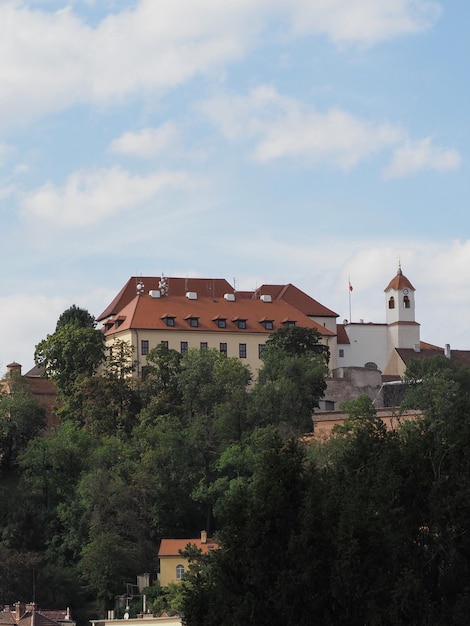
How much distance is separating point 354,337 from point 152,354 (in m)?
12.7

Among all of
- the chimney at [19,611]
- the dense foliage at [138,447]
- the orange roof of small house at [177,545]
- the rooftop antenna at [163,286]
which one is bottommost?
the chimney at [19,611]

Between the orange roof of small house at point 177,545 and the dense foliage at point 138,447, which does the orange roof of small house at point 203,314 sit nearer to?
the dense foliage at point 138,447

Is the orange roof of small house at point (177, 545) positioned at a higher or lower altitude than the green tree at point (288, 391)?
lower

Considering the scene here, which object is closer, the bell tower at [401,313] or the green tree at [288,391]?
the green tree at [288,391]

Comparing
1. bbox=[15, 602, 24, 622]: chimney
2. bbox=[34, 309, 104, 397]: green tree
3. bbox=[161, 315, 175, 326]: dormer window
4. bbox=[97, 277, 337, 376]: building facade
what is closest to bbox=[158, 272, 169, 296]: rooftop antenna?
bbox=[97, 277, 337, 376]: building facade

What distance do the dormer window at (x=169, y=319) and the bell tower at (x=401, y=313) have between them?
12208 millimetres

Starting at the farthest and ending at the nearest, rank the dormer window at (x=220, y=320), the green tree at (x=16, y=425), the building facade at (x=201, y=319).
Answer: the dormer window at (x=220, y=320), the building facade at (x=201, y=319), the green tree at (x=16, y=425)

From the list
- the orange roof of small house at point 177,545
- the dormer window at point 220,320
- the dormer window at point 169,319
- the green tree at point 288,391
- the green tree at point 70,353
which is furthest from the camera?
the dormer window at point 220,320

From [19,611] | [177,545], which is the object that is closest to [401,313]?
[177,545]

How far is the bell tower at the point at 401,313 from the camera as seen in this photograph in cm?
10206

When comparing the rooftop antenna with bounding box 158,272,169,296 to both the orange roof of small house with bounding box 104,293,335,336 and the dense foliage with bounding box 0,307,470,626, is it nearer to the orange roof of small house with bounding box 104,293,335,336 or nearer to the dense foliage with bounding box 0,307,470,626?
Result: the orange roof of small house with bounding box 104,293,335,336

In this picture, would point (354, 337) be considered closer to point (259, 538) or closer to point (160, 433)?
point (160, 433)

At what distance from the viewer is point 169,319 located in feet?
332

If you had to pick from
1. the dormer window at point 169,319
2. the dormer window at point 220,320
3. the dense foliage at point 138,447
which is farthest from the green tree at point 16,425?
the dormer window at point 220,320
